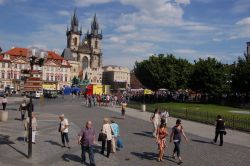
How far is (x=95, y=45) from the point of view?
173125 millimetres

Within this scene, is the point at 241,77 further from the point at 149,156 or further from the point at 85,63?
the point at 85,63

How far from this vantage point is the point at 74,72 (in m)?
151

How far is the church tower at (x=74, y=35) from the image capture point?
16475 centimetres

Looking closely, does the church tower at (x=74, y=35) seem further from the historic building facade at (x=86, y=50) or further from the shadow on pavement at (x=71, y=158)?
the shadow on pavement at (x=71, y=158)

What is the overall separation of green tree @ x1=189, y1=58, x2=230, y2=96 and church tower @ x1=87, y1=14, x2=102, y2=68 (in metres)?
113

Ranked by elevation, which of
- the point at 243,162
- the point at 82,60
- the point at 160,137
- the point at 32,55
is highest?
the point at 82,60

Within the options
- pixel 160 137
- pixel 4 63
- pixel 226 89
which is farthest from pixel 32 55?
pixel 4 63

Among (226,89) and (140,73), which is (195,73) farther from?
(140,73)

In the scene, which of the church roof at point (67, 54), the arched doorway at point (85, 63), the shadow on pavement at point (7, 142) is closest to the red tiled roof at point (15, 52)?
the church roof at point (67, 54)

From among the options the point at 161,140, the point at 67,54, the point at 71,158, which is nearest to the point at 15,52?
the point at 67,54

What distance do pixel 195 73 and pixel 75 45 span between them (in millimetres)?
111992

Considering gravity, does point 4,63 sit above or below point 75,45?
below

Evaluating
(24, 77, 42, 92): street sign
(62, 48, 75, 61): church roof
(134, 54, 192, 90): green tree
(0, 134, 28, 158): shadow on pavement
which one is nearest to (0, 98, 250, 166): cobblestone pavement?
(0, 134, 28, 158): shadow on pavement

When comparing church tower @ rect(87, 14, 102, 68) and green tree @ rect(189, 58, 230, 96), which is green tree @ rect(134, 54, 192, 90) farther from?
church tower @ rect(87, 14, 102, 68)
